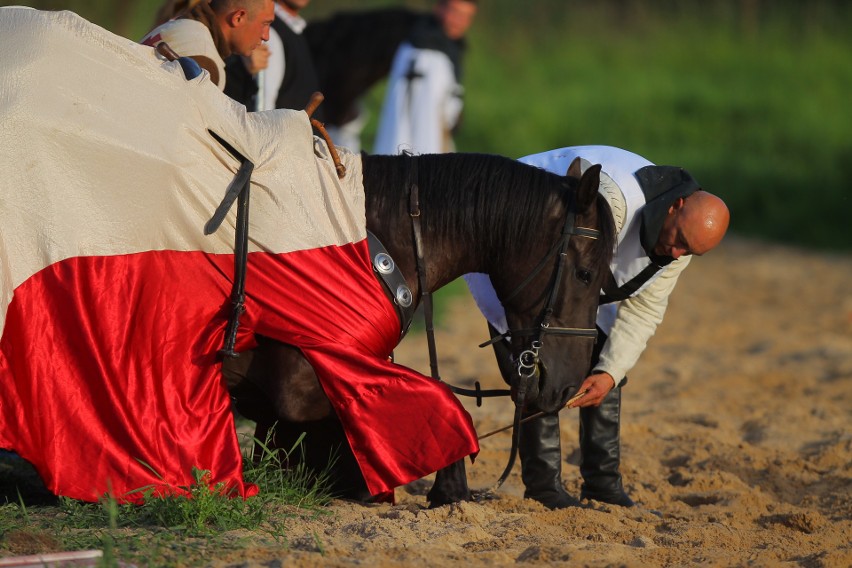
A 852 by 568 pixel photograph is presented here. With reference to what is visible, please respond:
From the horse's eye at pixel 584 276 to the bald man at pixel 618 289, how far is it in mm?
309

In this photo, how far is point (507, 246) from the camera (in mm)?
4055

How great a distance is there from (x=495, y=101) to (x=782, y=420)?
375 inches

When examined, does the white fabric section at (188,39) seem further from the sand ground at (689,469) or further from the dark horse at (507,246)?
the sand ground at (689,469)

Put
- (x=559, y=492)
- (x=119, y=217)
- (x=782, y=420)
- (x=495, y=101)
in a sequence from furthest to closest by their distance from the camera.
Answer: (x=495, y=101), (x=782, y=420), (x=559, y=492), (x=119, y=217)

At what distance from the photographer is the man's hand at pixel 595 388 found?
441 cm

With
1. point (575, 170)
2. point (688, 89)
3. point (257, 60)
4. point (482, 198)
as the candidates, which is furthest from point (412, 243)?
point (688, 89)

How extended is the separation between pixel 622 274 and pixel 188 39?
5.82 ft

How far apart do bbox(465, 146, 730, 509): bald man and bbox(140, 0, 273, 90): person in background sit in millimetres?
1096

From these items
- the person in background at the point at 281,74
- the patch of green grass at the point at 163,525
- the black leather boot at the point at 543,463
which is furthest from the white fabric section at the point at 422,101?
the patch of green grass at the point at 163,525

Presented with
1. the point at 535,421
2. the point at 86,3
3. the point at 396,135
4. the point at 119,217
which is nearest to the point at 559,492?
the point at 535,421

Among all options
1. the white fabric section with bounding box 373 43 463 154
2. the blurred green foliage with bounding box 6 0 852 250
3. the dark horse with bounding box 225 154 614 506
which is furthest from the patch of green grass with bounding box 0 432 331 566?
the blurred green foliage with bounding box 6 0 852 250

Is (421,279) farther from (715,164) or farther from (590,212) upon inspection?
(715,164)

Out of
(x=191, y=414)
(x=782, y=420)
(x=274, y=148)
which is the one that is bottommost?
(x=782, y=420)

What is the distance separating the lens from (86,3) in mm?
10898
